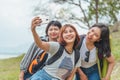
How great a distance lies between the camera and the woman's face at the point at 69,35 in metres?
4.42

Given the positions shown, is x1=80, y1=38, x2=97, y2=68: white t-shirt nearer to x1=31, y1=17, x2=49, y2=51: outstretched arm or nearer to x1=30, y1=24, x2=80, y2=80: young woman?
x1=30, y1=24, x2=80, y2=80: young woman

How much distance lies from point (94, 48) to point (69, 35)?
0.54m

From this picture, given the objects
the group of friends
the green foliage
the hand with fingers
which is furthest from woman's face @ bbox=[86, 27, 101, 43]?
the green foliage

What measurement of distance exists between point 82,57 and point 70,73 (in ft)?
1.23

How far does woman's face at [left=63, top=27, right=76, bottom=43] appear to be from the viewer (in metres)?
4.42

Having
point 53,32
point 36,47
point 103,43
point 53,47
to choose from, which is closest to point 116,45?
point 103,43

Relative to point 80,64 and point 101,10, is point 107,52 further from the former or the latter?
point 101,10

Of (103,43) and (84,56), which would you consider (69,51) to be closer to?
(84,56)

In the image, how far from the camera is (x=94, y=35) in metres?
4.74

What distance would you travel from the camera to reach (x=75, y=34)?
4484 millimetres

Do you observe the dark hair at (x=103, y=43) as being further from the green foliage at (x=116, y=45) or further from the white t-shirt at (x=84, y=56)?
the green foliage at (x=116, y=45)

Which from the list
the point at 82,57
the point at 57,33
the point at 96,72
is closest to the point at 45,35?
the point at 57,33

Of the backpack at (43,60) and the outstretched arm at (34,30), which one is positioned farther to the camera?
the backpack at (43,60)

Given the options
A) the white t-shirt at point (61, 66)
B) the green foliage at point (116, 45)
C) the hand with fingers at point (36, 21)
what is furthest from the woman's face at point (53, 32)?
the green foliage at point (116, 45)
